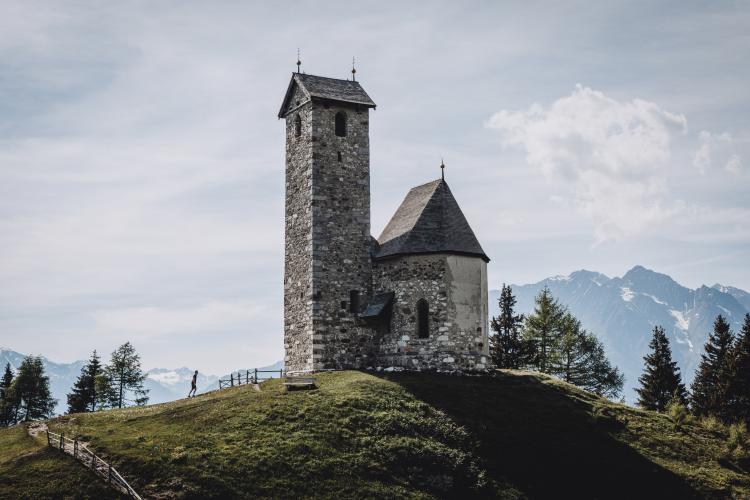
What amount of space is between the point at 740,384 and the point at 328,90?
37.8m

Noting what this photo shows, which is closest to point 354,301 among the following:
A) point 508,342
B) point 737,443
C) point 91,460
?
point 508,342

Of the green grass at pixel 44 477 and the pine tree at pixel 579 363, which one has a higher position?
the pine tree at pixel 579 363

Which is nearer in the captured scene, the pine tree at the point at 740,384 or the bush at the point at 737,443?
the bush at the point at 737,443

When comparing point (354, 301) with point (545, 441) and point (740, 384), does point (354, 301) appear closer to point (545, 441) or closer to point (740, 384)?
point (545, 441)

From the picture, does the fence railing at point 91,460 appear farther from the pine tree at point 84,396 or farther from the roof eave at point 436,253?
the pine tree at point 84,396

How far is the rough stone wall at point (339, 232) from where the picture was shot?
51.1m

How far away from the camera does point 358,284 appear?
5250 cm

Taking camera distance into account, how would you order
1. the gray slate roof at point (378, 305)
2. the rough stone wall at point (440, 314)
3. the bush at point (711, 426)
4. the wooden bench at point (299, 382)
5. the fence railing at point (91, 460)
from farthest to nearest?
the gray slate roof at point (378, 305), the rough stone wall at point (440, 314), the bush at point (711, 426), the wooden bench at point (299, 382), the fence railing at point (91, 460)

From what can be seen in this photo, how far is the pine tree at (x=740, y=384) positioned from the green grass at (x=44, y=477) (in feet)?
148

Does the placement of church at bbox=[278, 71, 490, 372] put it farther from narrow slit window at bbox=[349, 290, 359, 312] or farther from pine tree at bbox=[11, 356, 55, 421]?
pine tree at bbox=[11, 356, 55, 421]

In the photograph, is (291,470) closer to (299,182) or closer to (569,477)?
(569,477)

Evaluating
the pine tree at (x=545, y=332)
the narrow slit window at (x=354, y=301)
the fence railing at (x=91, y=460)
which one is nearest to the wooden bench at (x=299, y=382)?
the narrow slit window at (x=354, y=301)

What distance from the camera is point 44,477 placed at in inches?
1305

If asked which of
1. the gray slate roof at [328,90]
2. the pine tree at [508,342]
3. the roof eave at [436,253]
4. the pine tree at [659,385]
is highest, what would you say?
the gray slate roof at [328,90]
